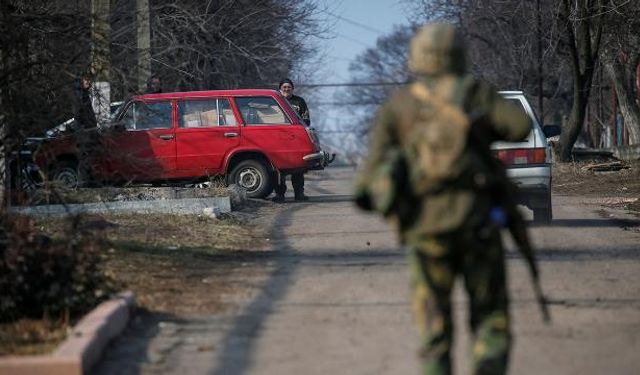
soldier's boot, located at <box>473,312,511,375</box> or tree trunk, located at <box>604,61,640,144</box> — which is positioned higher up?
tree trunk, located at <box>604,61,640,144</box>

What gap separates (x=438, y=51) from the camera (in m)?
5.49

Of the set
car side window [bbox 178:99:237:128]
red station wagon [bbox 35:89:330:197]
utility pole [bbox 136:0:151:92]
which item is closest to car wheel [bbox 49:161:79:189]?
red station wagon [bbox 35:89:330:197]

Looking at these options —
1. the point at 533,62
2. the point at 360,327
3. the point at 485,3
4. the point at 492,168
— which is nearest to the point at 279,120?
the point at 360,327

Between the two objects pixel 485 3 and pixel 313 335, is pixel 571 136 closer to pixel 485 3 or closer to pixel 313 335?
pixel 485 3

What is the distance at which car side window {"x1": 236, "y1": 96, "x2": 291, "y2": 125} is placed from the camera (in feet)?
62.6

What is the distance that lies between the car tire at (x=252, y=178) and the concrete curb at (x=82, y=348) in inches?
428

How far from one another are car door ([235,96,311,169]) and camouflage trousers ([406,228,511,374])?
13.6m

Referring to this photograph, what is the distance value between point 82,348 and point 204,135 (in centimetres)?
1243

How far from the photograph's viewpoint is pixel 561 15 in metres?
29.5

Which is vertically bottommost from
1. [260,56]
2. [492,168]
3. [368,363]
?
[368,363]

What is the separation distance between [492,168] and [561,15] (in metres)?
24.7

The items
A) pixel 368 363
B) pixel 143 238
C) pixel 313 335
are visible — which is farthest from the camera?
pixel 143 238

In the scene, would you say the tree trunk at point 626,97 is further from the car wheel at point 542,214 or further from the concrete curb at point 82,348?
the concrete curb at point 82,348

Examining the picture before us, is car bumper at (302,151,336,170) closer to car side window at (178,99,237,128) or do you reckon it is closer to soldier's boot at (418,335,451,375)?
car side window at (178,99,237,128)
